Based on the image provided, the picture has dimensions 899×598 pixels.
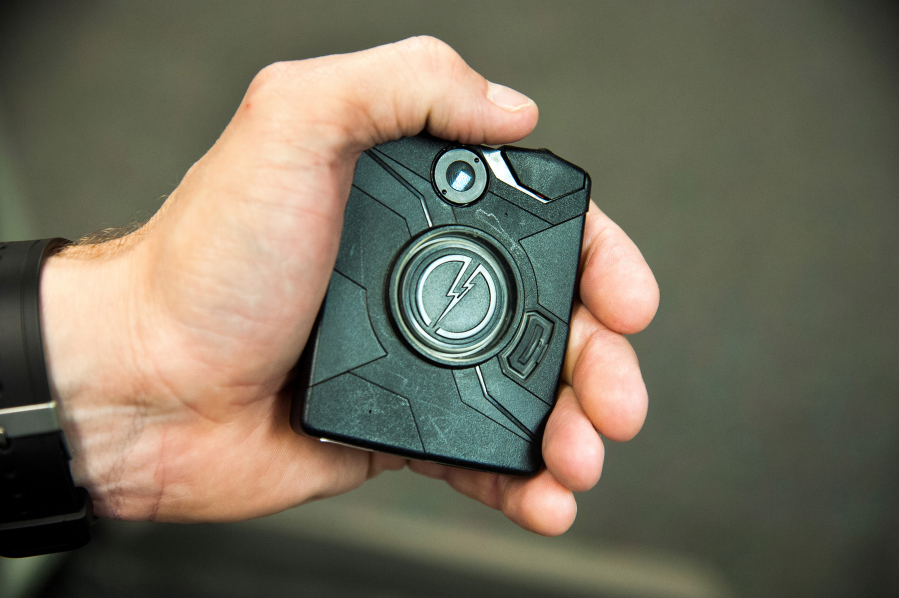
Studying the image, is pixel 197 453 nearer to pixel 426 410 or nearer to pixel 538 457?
pixel 426 410

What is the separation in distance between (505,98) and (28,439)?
0.82 m

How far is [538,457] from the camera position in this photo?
35.1 inches

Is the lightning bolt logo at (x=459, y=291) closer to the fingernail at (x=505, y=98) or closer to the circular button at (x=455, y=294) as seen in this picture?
the circular button at (x=455, y=294)

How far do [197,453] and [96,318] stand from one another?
0.85 feet

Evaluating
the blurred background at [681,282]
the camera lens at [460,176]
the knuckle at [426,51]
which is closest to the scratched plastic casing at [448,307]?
the camera lens at [460,176]

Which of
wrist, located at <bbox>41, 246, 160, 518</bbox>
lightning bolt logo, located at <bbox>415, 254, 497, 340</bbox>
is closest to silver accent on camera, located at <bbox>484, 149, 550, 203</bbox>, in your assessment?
lightning bolt logo, located at <bbox>415, 254, 497, 340</bbox>

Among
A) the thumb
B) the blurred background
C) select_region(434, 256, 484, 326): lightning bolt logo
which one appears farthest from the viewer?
the blurred background

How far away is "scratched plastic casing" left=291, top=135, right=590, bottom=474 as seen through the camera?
0.83 meters

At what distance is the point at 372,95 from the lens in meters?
0.80

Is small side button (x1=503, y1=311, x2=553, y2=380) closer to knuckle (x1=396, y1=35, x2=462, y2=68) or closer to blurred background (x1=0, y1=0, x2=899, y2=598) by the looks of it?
knuckle (x1=396, y1=35, x2=462, y2=68)

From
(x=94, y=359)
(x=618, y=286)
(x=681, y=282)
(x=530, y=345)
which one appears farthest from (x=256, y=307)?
(x=681, y=282)

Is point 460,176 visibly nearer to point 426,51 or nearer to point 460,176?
point 460,176

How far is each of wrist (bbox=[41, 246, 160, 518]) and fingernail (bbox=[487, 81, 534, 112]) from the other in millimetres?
600

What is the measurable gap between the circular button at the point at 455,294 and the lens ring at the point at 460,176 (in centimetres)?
5
